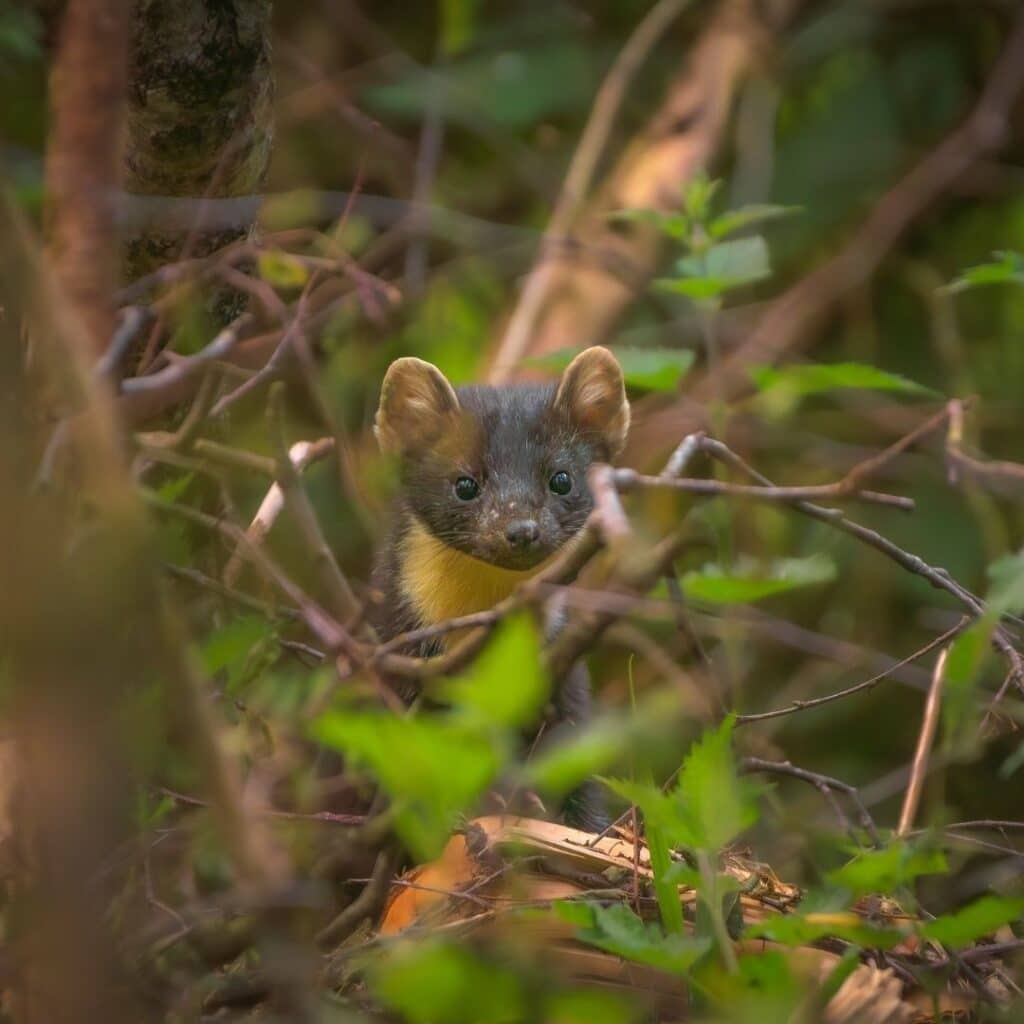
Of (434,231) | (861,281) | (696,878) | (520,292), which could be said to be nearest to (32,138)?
(434,231)

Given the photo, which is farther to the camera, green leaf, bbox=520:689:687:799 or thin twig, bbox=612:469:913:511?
thin twig, bbox=612:469:913:511

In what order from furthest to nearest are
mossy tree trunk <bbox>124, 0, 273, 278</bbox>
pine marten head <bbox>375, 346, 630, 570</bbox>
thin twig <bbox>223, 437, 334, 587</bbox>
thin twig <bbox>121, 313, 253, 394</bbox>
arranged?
1. pine marten head <bbox>375, 346, 630, 570</bbox>
2. thin twig <bbox>223, 437, 334, 587</bbox>
3. mossy tree trunk <bbox>124, 0, 273, 278</bbox>
4. thin twig <bbox>121, 313, 253, 394</bbox>

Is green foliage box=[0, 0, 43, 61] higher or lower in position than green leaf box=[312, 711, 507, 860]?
higher

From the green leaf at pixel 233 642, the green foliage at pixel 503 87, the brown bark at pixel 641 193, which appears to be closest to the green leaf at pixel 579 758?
the green leaf at pixel 233 642

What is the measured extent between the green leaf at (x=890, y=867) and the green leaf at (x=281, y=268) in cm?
181

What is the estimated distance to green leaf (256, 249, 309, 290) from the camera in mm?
3289

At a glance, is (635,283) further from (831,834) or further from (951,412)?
(831,834)

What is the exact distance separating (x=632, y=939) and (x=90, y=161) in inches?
55.4

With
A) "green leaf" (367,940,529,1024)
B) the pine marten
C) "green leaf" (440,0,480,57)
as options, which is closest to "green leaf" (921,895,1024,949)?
"green leaf" (367,940,529,1024)

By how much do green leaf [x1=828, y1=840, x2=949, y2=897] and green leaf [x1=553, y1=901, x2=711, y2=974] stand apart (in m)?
0.24

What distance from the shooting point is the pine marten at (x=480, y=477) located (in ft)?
14.0

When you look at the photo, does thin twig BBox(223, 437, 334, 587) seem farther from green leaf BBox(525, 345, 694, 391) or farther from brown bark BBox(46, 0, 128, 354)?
brown bark BBox(46, 0, 128, 354)

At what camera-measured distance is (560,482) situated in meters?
4.35

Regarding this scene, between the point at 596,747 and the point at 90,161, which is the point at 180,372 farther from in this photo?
the point at 596,747
